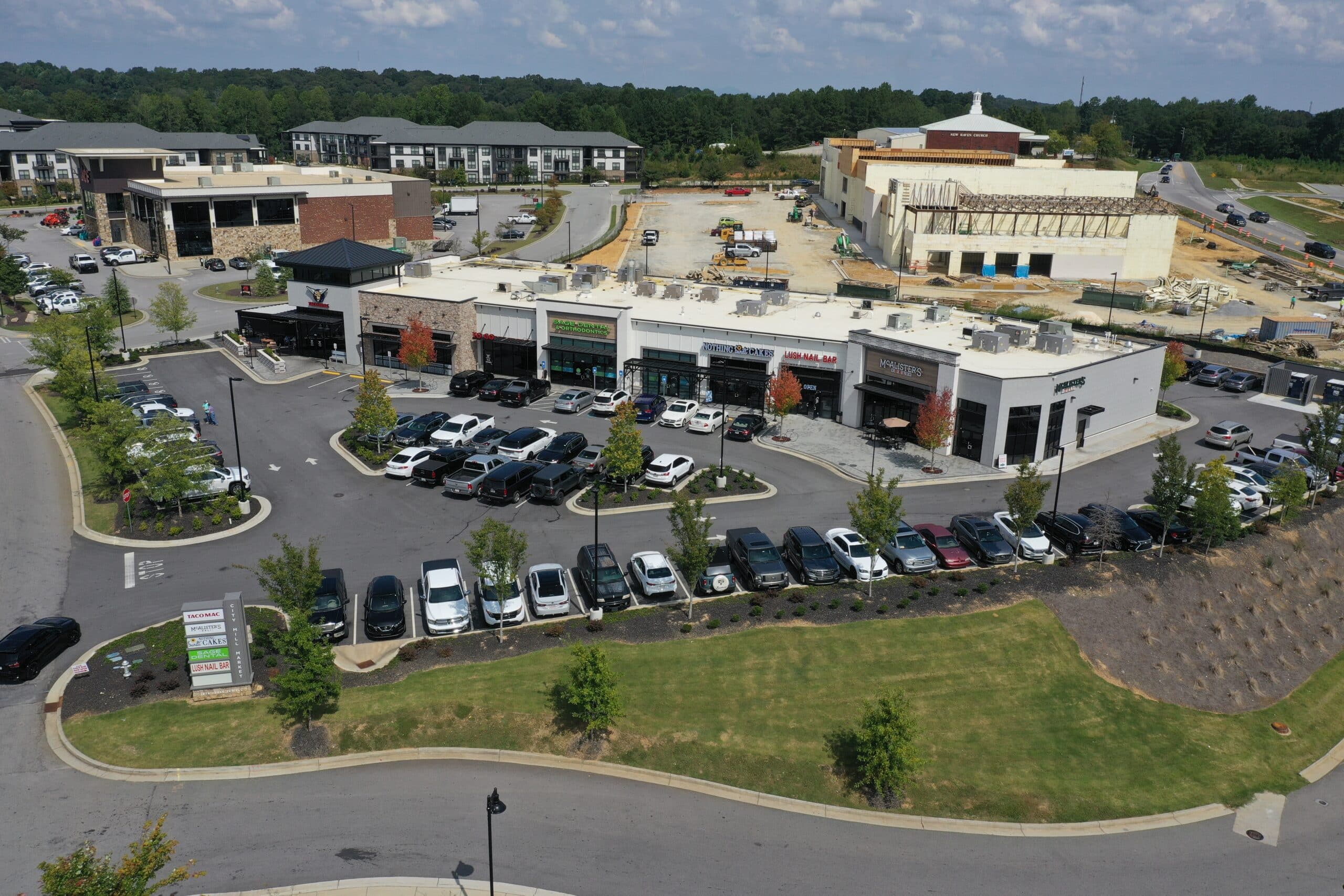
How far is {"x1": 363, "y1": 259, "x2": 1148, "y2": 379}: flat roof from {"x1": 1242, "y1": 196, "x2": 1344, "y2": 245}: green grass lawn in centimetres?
8443

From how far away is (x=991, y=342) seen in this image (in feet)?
170

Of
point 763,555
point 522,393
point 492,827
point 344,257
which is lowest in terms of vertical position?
point 492,827

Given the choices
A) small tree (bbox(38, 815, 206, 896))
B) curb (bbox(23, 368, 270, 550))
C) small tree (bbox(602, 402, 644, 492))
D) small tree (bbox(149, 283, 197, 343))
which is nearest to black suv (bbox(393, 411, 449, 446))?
curb (bbox(23, 368, 270, 550))

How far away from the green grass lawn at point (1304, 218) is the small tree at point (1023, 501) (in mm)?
109169

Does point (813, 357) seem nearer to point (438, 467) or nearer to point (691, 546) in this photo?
point (438, 467)

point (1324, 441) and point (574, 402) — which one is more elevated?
point (1324, 441)

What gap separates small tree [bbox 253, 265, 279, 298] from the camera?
7956 cm

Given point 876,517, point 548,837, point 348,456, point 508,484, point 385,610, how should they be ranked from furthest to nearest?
point 348,456 → point 508,484 → point 876,517 → point 385,610 → point 548,837

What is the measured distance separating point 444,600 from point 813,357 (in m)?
27.5

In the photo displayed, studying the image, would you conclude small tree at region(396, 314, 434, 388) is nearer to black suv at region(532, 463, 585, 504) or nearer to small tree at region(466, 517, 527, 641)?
black suv at region(532, 463, 585, 504)

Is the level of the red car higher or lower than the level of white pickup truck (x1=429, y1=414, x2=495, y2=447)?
lower

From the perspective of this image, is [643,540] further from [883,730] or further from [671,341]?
[671,341]

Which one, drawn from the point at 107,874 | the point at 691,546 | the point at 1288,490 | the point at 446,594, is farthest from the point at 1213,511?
the point at 107,874

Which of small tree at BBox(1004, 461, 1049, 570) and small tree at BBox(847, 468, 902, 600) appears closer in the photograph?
small tree at BBox(847, 468, 902, 600)
